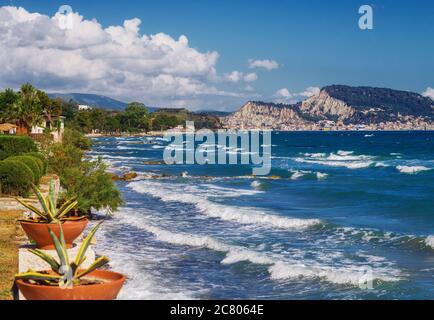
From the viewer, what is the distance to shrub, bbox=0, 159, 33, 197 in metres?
25.6

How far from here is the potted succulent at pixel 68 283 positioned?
23.4ft

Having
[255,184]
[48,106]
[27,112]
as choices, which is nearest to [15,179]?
[255,184]

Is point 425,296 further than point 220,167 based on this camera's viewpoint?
No

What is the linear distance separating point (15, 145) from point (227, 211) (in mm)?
14017

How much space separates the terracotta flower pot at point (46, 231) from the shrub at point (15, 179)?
16494mm

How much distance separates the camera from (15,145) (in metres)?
35.8

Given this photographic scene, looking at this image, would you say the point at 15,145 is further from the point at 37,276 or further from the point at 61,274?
the point at 37,276

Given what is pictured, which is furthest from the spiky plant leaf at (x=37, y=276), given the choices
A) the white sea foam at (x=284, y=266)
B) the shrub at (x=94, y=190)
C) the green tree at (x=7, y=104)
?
the green tree at (x=7, y=104)

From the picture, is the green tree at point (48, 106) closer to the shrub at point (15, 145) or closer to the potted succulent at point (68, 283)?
the shrub at point (15, 145)

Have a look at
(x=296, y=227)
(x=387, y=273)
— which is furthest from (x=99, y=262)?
(x=296, y=227)
